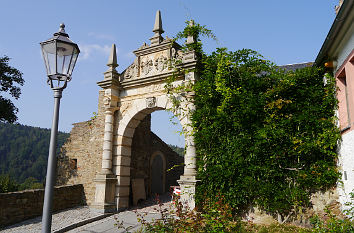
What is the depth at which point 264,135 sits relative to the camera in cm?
620

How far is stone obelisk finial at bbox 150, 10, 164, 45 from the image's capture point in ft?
29.1

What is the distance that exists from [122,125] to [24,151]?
4316 centimetres

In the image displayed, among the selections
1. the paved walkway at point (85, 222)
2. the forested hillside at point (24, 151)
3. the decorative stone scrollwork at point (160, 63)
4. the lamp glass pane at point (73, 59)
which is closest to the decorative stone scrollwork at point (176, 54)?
the decorative stone scrollwork at point (160, 63)

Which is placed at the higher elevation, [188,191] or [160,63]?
[160,63]

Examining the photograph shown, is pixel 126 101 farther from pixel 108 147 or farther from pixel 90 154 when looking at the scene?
pixel 90 154

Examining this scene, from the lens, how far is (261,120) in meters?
6.55

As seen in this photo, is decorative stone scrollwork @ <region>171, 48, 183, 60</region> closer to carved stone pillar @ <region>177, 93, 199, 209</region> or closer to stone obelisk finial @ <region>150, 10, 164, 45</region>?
stone obelisk finial @ <region>150, 10, 164, 45</region>

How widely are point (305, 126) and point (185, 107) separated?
10.0 ft

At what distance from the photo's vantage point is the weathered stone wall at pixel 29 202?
7246mm

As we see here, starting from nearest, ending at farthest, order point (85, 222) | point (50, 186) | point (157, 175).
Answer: point (50, 186)
point (85, 222)
point (157, 175)

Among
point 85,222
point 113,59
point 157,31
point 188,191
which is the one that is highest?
point 157,31

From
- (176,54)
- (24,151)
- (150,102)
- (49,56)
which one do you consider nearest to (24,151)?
(24,151)

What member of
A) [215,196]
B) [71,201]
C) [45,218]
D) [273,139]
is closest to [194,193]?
[215,196]

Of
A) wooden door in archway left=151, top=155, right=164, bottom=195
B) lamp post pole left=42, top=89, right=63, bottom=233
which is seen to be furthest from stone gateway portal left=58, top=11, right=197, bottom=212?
lamp post pole left=42, top=89, right=63, bottom=233
